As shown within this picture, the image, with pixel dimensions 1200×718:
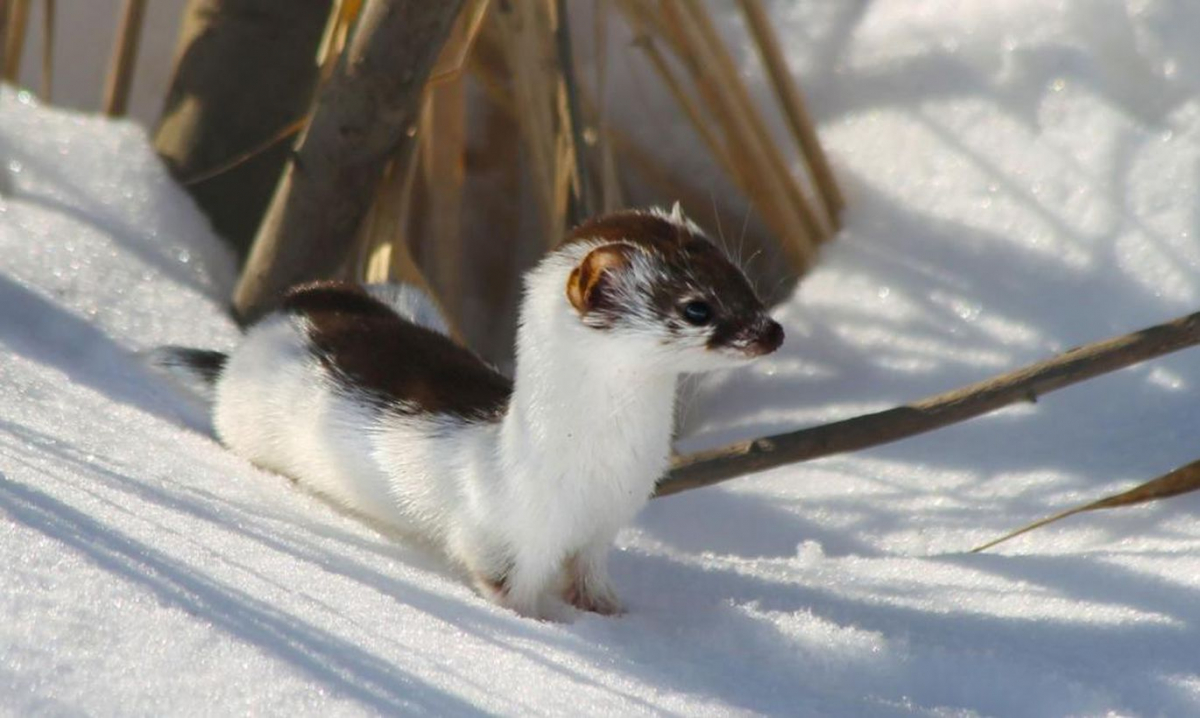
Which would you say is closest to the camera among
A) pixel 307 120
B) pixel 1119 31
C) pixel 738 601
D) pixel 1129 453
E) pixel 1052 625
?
pixel 1052 625

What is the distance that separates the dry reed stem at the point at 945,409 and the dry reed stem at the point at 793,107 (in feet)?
2.88

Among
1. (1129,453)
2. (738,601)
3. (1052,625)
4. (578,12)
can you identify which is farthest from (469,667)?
(578,12)

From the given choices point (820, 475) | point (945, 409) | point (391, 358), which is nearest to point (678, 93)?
point (820, 475)

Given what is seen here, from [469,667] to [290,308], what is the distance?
880 mm

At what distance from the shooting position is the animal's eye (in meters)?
1.57

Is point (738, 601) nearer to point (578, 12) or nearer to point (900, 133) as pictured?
point (900, 133)

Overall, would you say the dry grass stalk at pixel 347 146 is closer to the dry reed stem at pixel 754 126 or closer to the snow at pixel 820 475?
the snow at pixel 820 475

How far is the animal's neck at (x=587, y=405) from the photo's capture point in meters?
1.60

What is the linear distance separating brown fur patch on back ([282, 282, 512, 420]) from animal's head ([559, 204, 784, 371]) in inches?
10.6

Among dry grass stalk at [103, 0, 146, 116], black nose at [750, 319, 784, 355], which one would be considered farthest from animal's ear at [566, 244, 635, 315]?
dry grass stalk at [103, 0, 146, 116]

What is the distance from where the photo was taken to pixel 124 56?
2.67m

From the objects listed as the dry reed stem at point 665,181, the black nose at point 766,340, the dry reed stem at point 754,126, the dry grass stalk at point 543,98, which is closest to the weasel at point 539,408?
the black nose at point 766,340

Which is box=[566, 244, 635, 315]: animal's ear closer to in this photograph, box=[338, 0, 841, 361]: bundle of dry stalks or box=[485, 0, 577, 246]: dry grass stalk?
box=[338, 0, 841, 361]: bundle of dry stalks

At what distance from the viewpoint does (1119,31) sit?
2473 mm
